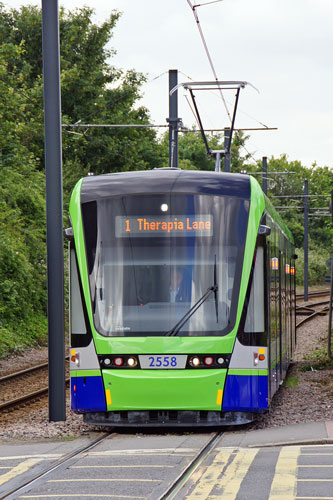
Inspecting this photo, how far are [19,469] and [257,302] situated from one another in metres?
3.98

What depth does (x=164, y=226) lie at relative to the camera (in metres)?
11.4

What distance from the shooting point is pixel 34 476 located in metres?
7.96

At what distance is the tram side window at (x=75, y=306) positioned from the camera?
11.3 metres

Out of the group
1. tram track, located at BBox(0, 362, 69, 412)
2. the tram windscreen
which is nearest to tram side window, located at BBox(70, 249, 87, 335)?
the tram windscreen

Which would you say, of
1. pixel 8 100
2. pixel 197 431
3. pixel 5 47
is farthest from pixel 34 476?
pixel 5 47

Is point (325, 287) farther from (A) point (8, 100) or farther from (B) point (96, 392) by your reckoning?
(B) point (96, 392)

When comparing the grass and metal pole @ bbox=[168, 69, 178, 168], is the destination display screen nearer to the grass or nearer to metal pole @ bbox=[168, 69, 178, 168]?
the grass

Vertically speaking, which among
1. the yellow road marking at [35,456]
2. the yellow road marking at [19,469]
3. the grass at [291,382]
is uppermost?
the yellow road marking at [19,469]

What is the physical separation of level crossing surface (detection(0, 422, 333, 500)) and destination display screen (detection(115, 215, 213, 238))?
7.64ft

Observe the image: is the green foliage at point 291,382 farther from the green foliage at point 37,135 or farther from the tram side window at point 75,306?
the green foliage at point 37,135

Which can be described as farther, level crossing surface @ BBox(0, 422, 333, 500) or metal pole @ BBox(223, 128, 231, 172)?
metal pole @ BBox(223, 128, 231, 172)

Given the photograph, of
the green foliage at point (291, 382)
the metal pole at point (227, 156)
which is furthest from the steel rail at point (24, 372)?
the metal pole at point (227, 156)

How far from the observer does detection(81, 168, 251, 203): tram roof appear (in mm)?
11406

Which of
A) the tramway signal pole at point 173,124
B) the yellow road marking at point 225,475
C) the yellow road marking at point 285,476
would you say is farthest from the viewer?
the tramway signal pole at point 173,124
